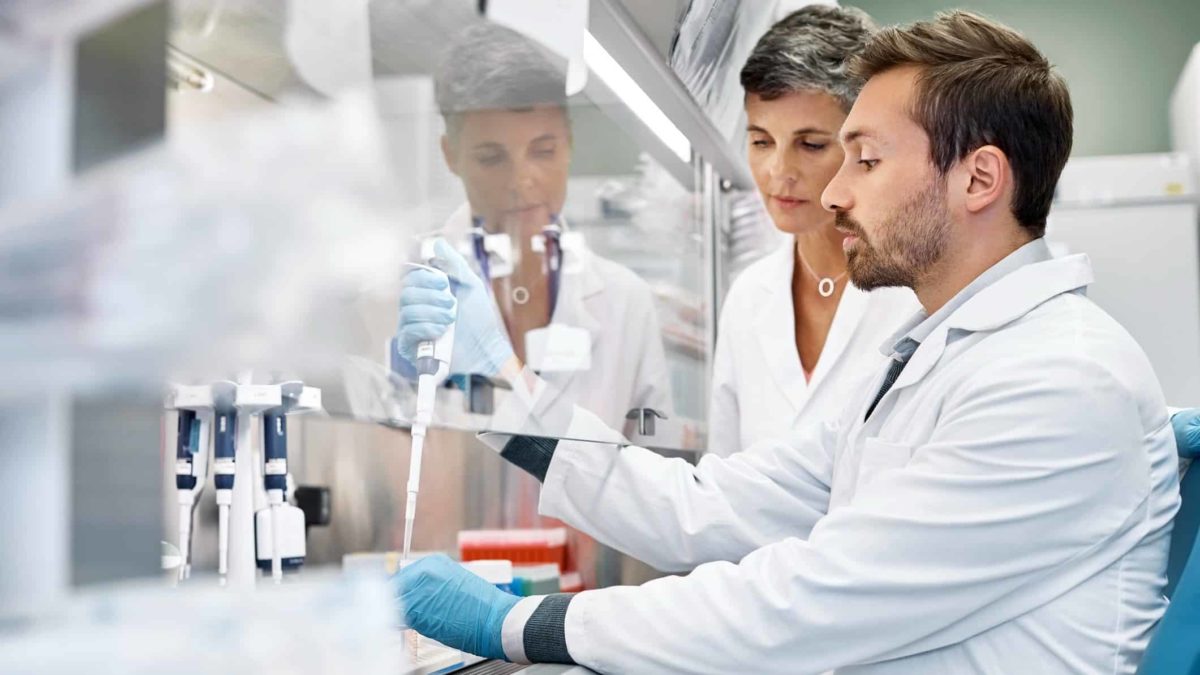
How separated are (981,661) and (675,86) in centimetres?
105

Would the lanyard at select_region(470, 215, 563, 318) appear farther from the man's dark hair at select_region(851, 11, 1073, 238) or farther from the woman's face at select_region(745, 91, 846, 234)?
the man's dark hair at select_region(851, 11, 1073, 238)

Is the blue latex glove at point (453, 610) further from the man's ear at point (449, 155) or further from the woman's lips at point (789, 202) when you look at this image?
the woman's lips at point (789, 202)

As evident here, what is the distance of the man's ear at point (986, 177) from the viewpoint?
4.87 feet

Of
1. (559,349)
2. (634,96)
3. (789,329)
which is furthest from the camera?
(789,329)

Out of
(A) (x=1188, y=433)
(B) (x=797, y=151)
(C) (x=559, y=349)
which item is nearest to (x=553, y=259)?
(C) (x=559, y=349)

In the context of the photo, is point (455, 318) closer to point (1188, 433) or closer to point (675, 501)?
point (675, 501)

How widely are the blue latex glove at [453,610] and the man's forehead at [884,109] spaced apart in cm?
80

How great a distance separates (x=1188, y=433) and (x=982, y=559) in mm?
325

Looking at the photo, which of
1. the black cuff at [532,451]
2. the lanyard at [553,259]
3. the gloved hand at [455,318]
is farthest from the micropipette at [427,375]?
the lanyard at [553,259]

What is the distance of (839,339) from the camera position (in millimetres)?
2039

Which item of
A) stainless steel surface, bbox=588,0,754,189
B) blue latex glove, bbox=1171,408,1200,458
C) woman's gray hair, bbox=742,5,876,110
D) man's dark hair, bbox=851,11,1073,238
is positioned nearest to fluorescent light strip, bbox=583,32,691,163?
stainless steel surface, bbox=588,0,754,189

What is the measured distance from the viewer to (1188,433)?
1314 millimetres

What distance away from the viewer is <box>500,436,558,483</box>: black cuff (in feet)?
5.33

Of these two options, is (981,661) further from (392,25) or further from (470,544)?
(470,544)
